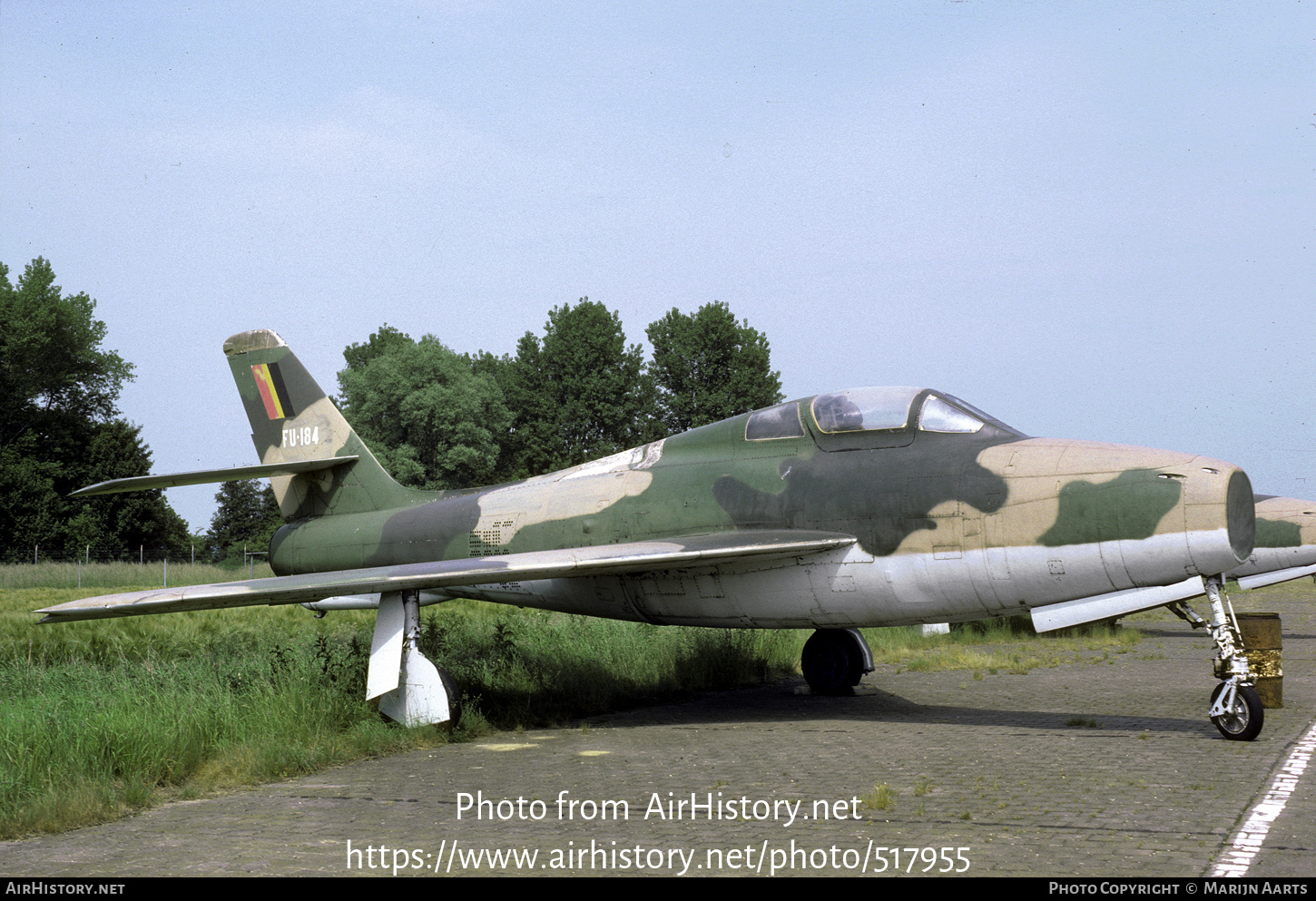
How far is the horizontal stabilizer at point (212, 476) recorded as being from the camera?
11.9 meters

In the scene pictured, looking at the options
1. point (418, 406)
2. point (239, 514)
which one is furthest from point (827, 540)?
point (239, 514)

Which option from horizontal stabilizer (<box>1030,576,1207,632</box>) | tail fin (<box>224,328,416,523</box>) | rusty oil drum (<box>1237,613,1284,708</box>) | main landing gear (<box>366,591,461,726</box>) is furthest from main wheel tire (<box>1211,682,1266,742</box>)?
tail fin (<box>224,328,416,523</box>)

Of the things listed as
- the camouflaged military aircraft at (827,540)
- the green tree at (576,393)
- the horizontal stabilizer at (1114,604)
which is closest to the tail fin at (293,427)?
the camouflaged military aircraft at (827,540)

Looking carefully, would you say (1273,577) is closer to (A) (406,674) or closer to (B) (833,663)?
(B) (833,663)

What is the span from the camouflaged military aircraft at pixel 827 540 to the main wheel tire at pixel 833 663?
22 mm

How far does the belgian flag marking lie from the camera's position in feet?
49.6

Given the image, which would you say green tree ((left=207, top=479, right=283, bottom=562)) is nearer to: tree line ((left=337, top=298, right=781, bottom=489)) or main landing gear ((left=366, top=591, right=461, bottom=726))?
tree line ((left=337, top=298, right=781, bottom=489))

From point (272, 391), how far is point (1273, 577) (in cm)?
1775

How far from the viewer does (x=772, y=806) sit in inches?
268

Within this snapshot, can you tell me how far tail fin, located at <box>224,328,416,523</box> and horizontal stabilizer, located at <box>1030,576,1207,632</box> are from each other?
8635 mm

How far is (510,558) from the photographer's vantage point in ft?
34.7

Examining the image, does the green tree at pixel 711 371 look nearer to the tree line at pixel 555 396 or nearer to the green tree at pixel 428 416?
the tree line at pixel 555 396

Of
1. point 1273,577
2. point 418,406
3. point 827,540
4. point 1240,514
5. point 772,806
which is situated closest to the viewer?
point 772,806

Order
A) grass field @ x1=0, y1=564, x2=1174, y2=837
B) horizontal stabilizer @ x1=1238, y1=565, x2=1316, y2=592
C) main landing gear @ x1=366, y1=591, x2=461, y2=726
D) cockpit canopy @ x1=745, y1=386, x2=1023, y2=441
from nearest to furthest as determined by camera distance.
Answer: grass field @ x1=0, y1=564, x2=1174, y2=837
main landing gear @ x1=366, y1=591, x2=461, y2=726
cockpit canopy @ x1=745, y1=386, x2=1023, y2=441
horizontal stabilizer @ x1=1238, y1=565, x2=1316, y2=592
